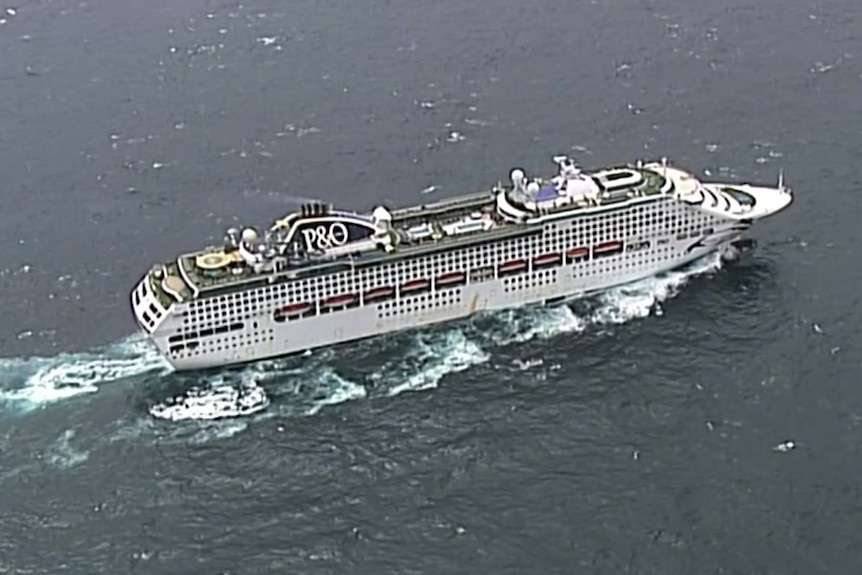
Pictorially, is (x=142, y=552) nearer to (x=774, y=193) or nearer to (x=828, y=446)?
(x=828, y=446)

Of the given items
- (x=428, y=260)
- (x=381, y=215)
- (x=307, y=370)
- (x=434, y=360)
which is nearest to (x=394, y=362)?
(x=434, y=360)

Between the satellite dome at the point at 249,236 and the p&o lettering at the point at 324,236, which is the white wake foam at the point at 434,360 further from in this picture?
the satellite dome at the point at 249,236

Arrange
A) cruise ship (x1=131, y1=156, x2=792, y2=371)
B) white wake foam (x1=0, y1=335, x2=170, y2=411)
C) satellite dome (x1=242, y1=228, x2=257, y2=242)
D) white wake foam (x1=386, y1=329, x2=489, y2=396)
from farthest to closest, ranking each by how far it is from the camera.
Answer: satellite dome (x1=242, y1=228, x2=257, y2=242) → cruise ship (x1=131, y1=156, x2=792, y2=371) → white wake foam (x1=386, y1=329, x2=489, y2=396) → white wake foam (x1=0, y1=335, x2=170, y2=411)

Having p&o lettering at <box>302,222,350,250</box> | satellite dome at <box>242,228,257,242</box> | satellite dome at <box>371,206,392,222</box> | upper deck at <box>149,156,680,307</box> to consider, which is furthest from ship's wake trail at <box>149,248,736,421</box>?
satellite dome at <box>242,228,257,242</box>

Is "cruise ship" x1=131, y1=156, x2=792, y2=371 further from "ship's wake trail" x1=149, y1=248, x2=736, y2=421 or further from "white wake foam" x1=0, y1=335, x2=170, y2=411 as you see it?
"white wake foam" x1=0, y1=335, x2=170, y2=411

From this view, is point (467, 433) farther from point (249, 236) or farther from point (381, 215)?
point (249, 236)

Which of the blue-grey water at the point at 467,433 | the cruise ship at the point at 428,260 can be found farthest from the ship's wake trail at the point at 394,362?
the cruise ship at the point at 428,260

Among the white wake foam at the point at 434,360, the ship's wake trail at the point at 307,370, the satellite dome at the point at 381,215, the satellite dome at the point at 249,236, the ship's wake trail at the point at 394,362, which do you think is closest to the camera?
the ship's wake trail at the point at 394,362
